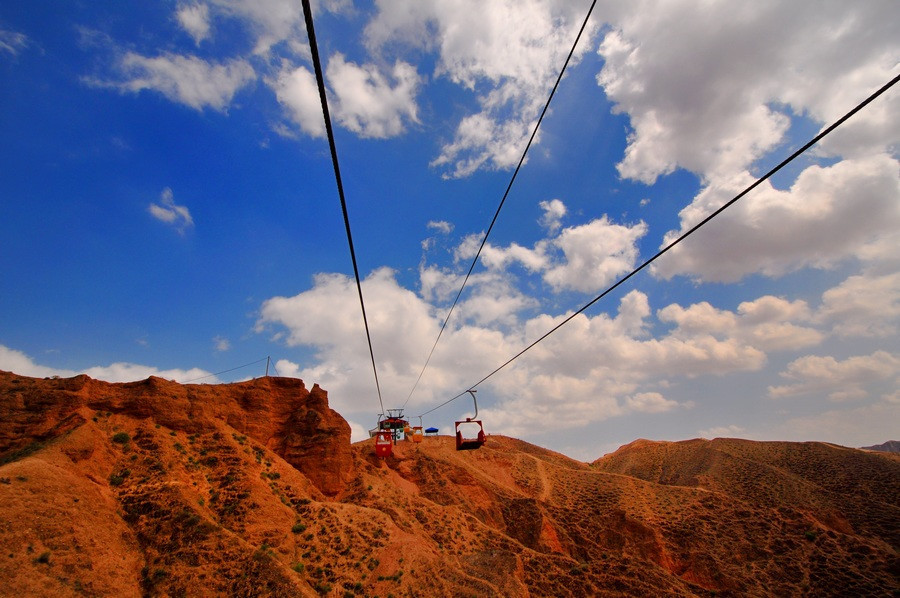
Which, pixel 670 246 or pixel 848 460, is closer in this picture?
pixel 670 246

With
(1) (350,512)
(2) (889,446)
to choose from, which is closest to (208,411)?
(1) (350,512)

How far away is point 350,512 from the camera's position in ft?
117

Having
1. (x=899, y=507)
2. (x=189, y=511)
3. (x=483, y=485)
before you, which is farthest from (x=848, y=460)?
(x=189, y=511)

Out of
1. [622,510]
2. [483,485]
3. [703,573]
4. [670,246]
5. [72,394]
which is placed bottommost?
[703,573]

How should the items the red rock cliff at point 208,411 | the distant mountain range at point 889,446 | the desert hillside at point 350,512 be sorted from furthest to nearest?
the distant mountain range at point 889,446 < the red rock cliff at point 208,411 < the desert hillside at point 350,512

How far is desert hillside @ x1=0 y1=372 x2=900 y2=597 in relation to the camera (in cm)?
2083

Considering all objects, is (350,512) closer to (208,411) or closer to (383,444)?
(383,444)

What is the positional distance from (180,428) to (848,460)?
95549 mm

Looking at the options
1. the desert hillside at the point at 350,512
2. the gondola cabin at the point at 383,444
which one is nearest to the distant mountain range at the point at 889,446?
the desert hillside at the point at 350,512

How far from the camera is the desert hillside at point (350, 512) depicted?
20.8 metres

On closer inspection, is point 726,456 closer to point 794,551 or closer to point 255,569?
point 794,551

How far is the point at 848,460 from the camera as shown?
6638 cm

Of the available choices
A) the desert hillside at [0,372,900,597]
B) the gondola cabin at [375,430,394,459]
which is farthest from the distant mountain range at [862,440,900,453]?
the gondola cabin at [375,430,394,459]

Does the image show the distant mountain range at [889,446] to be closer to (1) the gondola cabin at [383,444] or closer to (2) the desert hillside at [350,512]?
(2) the desert hillside at [350,512]
